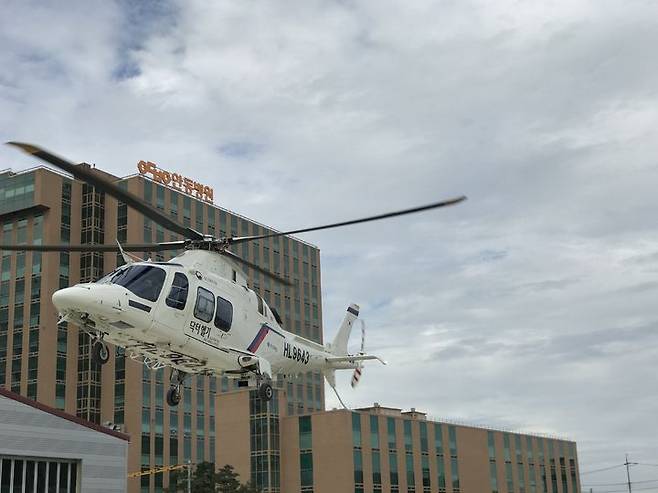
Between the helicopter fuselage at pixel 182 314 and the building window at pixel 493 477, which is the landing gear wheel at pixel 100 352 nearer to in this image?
the helicopter fuselage at pixel 182 314

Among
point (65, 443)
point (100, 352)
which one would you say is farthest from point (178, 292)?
point (65, 443)

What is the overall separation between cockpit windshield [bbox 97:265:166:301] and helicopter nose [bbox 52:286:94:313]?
138 cm

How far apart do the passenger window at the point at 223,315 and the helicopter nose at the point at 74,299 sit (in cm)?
454

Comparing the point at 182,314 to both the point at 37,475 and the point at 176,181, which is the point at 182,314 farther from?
the point at 176,181

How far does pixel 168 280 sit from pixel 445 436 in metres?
76.0

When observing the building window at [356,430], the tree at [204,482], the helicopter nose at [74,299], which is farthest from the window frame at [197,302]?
the building window at [356,430]

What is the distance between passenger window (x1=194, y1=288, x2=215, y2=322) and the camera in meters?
26.7

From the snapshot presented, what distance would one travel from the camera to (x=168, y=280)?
85.7 ft

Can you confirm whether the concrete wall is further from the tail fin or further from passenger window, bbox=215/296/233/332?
passenger window, bbox=215/296/233/332

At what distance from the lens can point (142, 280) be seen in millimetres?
25656

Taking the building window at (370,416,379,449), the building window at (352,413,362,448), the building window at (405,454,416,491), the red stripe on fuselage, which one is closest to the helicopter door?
the red stripe on fuselage

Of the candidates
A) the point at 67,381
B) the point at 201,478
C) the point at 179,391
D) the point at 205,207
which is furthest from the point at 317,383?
the point at 179,391

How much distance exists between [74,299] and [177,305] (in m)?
3.22

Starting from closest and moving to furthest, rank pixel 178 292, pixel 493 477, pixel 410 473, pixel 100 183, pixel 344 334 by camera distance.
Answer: pixel 100 183 < pixel 178 292 < pixel 344 334 < pixel 410 473 < pixel 493 477
